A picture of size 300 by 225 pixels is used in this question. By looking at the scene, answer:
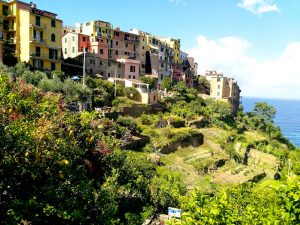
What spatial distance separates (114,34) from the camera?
68125mm

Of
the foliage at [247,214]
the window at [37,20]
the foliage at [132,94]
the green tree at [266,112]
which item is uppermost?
the window at [37,20]

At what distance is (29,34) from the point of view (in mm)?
49219

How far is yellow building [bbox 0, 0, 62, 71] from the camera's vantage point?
4938 centimetres

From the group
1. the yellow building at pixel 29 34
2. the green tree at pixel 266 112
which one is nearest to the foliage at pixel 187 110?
the yellow building at pixel 29 34

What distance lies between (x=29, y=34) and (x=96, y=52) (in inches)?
625

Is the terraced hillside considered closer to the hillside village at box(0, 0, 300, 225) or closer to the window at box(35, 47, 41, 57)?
the hillside village at box(0, 0, 300, 225)

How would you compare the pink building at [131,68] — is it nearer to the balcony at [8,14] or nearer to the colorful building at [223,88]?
the balcony at [8,14]

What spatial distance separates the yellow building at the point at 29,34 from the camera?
49375mm

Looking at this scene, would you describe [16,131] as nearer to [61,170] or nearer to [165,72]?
[61,170]

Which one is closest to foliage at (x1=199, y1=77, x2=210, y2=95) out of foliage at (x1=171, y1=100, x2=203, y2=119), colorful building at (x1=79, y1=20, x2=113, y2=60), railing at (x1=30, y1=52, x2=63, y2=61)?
foliage at (x1=171, y1=100, x2=203, y2=119)

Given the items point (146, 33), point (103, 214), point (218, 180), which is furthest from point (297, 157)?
point (103, 214)

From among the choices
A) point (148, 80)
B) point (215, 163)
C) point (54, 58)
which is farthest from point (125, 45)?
point (215, 163)

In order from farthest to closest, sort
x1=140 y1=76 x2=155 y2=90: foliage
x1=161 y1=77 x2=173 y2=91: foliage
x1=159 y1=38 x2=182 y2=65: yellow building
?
x1=159 y1=38 x2=182 y2=65: yellow building < x1=161 y1=77 x2=173 y2=91: foliage < x1=140 y1=76 x2=155 y2=90: foliage

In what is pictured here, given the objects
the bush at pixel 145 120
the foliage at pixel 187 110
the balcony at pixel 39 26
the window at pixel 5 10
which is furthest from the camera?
the foliage at pixel 187 110
